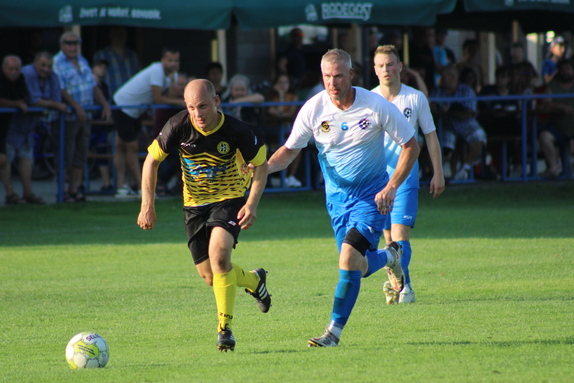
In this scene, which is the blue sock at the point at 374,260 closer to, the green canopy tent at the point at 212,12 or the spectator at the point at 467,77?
the green canopy tent at the point at 212,12

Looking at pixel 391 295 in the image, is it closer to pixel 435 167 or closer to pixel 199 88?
pixel 435 167

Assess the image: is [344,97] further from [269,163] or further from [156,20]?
[156,20]

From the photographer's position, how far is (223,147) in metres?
6.52

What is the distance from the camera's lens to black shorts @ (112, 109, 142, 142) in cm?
1536

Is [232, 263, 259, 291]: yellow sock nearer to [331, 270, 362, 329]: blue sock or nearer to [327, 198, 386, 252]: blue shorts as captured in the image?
[327, 198, 386, 252]: blue shorts

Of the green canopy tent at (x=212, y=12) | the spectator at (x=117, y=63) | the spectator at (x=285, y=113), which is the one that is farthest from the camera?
the spectator at (x=117, y=63)

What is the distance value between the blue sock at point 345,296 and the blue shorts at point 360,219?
33 cm

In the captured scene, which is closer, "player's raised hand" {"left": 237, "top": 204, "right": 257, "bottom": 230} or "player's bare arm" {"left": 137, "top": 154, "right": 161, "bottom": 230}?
"player's raised hand" {"left": 237, "top": 204, "right": 257, "bottom": 230}

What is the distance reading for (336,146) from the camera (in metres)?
6.69

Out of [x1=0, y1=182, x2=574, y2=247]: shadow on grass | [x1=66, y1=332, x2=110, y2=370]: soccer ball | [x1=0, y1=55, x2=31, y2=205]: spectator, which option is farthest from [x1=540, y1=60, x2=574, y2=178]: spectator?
[x1=66, y1=332, x2=110, y2=370]: soccer ball

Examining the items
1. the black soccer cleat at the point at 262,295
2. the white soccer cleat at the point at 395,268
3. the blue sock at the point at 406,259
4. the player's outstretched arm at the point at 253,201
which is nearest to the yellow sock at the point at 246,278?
the black soccer cleat at the point at 262,295

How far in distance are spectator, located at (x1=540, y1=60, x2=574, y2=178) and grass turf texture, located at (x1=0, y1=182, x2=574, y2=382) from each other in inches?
134

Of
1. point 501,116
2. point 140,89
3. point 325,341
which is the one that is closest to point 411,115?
point 325,341

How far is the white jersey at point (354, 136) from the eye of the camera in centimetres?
652
